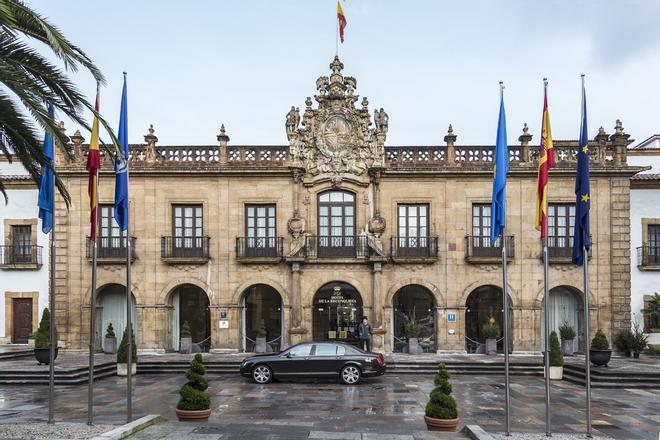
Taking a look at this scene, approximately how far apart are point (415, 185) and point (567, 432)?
15597 millimetres

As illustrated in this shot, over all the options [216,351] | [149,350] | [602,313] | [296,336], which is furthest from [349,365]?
[602,313]

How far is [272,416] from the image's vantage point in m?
14.7

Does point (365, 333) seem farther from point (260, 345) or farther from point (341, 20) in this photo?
point (341, 20)

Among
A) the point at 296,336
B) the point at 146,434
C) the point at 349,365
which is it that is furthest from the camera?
the point at 296,336

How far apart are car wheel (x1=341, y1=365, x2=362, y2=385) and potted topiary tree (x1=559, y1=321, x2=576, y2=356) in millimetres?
11156

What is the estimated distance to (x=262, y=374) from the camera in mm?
19828

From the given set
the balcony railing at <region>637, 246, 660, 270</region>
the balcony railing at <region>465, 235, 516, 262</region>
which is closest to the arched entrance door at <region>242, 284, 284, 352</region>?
the balcony railing at <region>465, 235, 516, 262</region>

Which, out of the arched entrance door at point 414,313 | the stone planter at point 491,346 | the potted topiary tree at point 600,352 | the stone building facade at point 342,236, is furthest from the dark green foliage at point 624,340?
the arched entrance door at point 414,313

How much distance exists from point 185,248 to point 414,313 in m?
10.7

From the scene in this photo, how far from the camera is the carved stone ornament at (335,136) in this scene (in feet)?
89.7

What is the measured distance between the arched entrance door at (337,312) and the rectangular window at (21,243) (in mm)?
13753

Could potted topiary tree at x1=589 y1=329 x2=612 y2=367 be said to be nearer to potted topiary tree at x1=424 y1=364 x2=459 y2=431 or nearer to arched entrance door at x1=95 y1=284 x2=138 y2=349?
potted topiary tree at x1=424 y1=364 x2=459 y2=431

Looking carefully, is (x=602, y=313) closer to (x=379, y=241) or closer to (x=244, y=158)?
(x=379, y=241)

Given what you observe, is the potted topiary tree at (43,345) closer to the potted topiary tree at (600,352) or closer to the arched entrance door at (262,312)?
the arched entrance door at (262,312)
